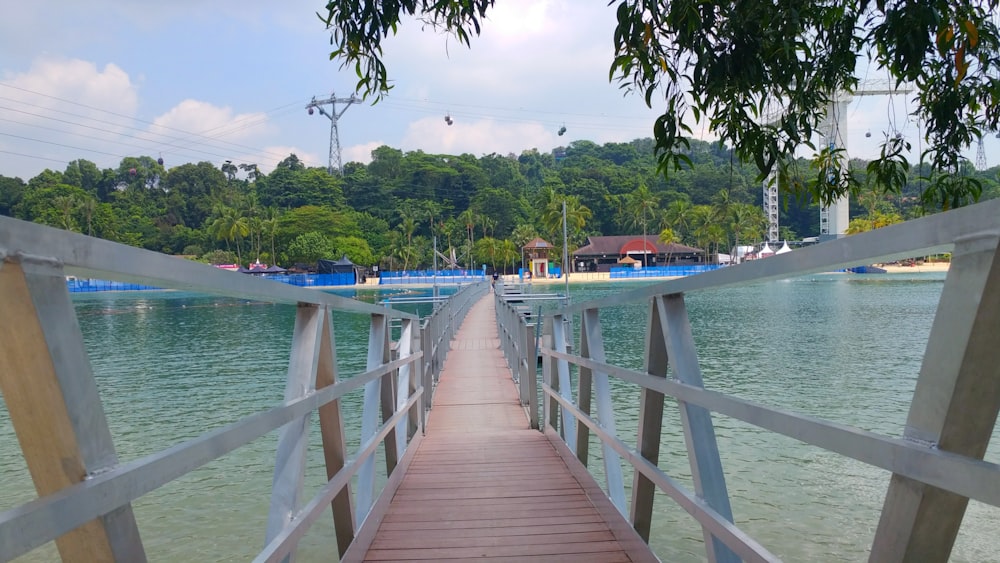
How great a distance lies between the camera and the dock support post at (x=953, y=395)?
1.11m

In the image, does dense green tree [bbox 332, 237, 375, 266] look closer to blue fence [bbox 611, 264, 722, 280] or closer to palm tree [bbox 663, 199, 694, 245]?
blue fence [bbox 611, 264, 722, 280]

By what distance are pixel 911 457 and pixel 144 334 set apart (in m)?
33.5

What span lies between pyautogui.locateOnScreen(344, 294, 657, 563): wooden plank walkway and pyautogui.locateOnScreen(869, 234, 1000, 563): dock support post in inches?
71.6

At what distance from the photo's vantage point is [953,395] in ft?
3.75

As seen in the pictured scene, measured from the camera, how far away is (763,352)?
64.0 ft

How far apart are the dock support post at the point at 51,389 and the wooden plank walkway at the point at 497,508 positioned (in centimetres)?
187

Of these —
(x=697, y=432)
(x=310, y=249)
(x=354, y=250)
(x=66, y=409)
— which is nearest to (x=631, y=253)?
(x=354, y=250)

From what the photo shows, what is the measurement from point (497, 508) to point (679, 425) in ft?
23.6

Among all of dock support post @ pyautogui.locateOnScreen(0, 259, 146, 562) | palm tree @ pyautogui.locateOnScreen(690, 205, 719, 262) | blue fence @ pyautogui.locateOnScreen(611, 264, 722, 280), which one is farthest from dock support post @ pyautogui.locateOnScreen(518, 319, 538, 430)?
palm tree @ pyautogui.locateOnScreen(690, 205, 719, 262)

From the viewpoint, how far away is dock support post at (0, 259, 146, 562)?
43.0 inches

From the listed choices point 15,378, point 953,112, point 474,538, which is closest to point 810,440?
point 15,378

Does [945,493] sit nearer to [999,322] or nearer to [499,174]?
[999,322]

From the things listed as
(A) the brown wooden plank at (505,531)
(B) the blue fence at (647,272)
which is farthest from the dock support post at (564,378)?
(B) the blue fence at (647,272)

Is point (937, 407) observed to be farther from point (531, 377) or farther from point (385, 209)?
point (385, 209)
